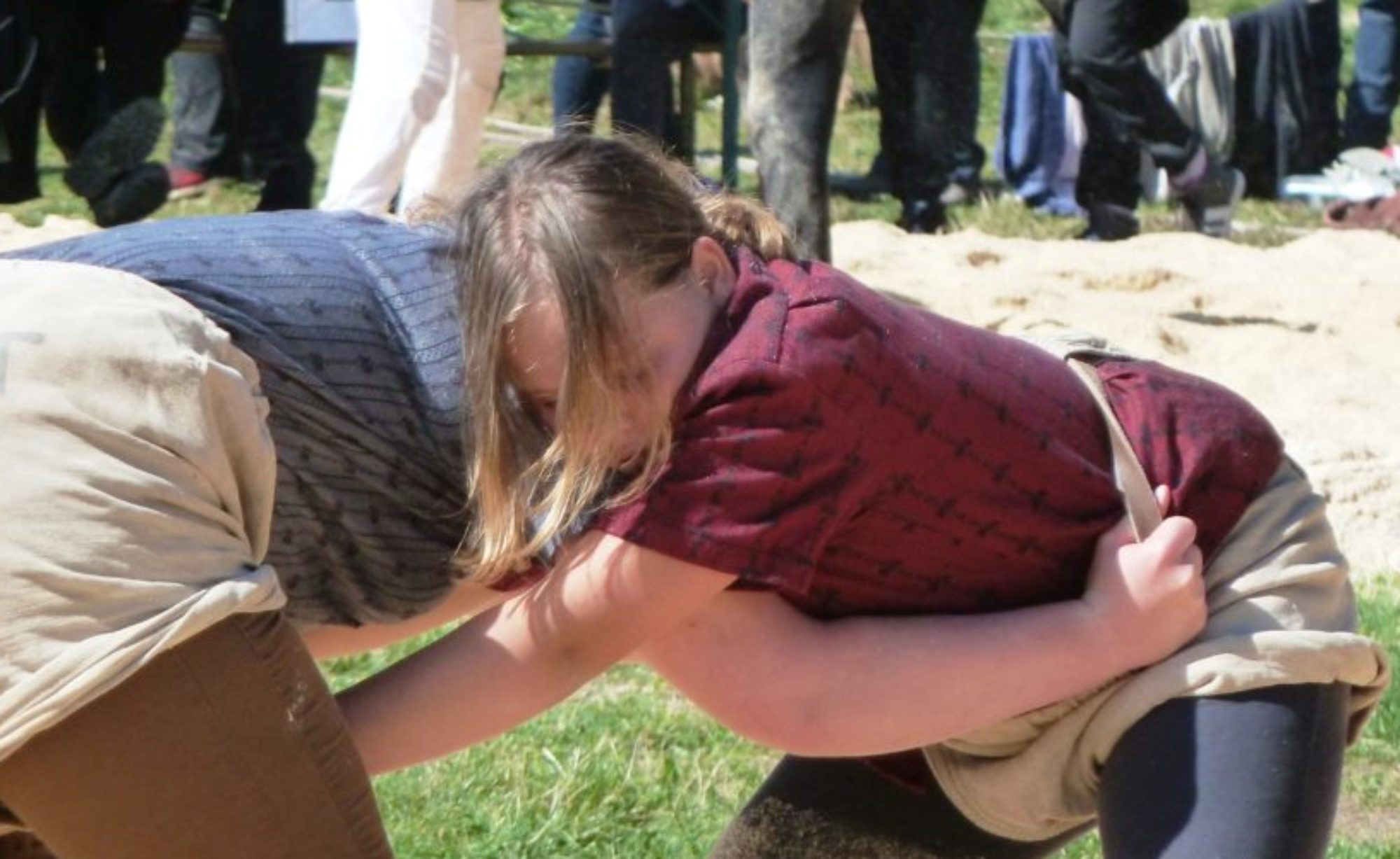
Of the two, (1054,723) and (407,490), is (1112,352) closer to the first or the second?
(1054,723)

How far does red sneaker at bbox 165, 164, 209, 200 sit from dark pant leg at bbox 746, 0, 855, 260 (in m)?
3.59

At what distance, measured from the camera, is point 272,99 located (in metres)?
6.02

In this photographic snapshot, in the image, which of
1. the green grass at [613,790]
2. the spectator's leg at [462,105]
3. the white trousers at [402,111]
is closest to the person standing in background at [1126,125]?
the spectator's leg at [462,105]

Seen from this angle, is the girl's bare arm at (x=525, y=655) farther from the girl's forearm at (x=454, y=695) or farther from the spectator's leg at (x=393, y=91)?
the spectator's leg at (x=393, y=91)

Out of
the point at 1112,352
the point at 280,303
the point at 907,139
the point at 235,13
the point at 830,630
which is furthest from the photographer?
the point at 907,139

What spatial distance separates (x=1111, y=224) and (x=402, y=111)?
309 cm

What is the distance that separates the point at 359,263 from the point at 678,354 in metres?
0.26

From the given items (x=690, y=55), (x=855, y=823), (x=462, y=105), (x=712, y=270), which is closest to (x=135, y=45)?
(x=462, y=105)

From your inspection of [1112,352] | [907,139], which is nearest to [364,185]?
[1112,352]

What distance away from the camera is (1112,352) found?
2.06 m

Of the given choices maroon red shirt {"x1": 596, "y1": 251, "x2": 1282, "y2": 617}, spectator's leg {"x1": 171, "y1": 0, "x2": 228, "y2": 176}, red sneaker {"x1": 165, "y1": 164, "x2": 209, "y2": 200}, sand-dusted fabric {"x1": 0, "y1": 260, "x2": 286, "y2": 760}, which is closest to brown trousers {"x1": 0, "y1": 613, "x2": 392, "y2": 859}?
sand-dusted fabric {"x1": 0, "y1": 260, "x2": 286, "y2": 760}

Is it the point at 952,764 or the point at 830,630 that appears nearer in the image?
the point at 830,630

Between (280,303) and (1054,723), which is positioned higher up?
(280,303)

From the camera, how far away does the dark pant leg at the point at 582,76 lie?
25.0 feet
